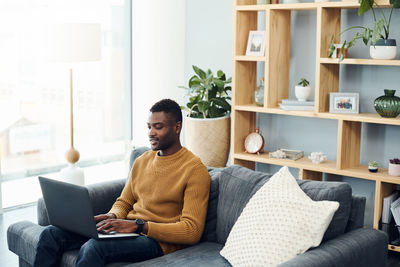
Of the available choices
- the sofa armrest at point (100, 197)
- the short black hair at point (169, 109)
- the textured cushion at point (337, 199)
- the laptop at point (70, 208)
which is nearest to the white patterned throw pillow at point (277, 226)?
the textured cushion at point (337, 199)

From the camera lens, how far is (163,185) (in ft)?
8.91

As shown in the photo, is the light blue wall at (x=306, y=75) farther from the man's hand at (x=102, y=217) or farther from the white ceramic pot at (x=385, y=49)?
the man's hand at (x=102, y=217)

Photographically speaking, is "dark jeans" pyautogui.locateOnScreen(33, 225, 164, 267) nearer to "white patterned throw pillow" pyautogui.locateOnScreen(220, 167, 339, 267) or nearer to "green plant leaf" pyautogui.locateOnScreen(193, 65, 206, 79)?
"white patterned throw pillow" pyautogui.locateOnScreen(220, 167, 339, 267)

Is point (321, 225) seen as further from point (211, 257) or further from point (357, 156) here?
point (357, 156)

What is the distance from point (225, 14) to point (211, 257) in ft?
8.85

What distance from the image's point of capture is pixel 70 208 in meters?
2.54

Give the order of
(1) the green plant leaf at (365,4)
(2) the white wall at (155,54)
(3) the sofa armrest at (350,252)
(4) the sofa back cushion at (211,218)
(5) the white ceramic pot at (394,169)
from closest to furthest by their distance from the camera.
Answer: (3) the sofa armrest at (350,252)
(4) the sofa back cushion at (211,218)
(1) the green plant leaf at (365,4)
(5) the white ceramic pot at (394,169)
(2) the white wall at (155,54)

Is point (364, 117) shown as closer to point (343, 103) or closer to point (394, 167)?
point (343, 103)

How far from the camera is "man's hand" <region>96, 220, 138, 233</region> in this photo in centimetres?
255

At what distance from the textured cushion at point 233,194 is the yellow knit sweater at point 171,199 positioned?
88mm

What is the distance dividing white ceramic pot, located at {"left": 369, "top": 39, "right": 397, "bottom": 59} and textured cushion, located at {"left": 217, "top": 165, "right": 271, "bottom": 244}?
1446mm

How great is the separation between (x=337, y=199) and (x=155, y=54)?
3.23 metres

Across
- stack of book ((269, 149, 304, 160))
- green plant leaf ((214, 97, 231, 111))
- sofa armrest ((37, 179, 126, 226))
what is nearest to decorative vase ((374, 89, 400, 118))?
stack of book ((269, 149, 304, 160))

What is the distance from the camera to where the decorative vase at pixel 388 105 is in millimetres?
3654
